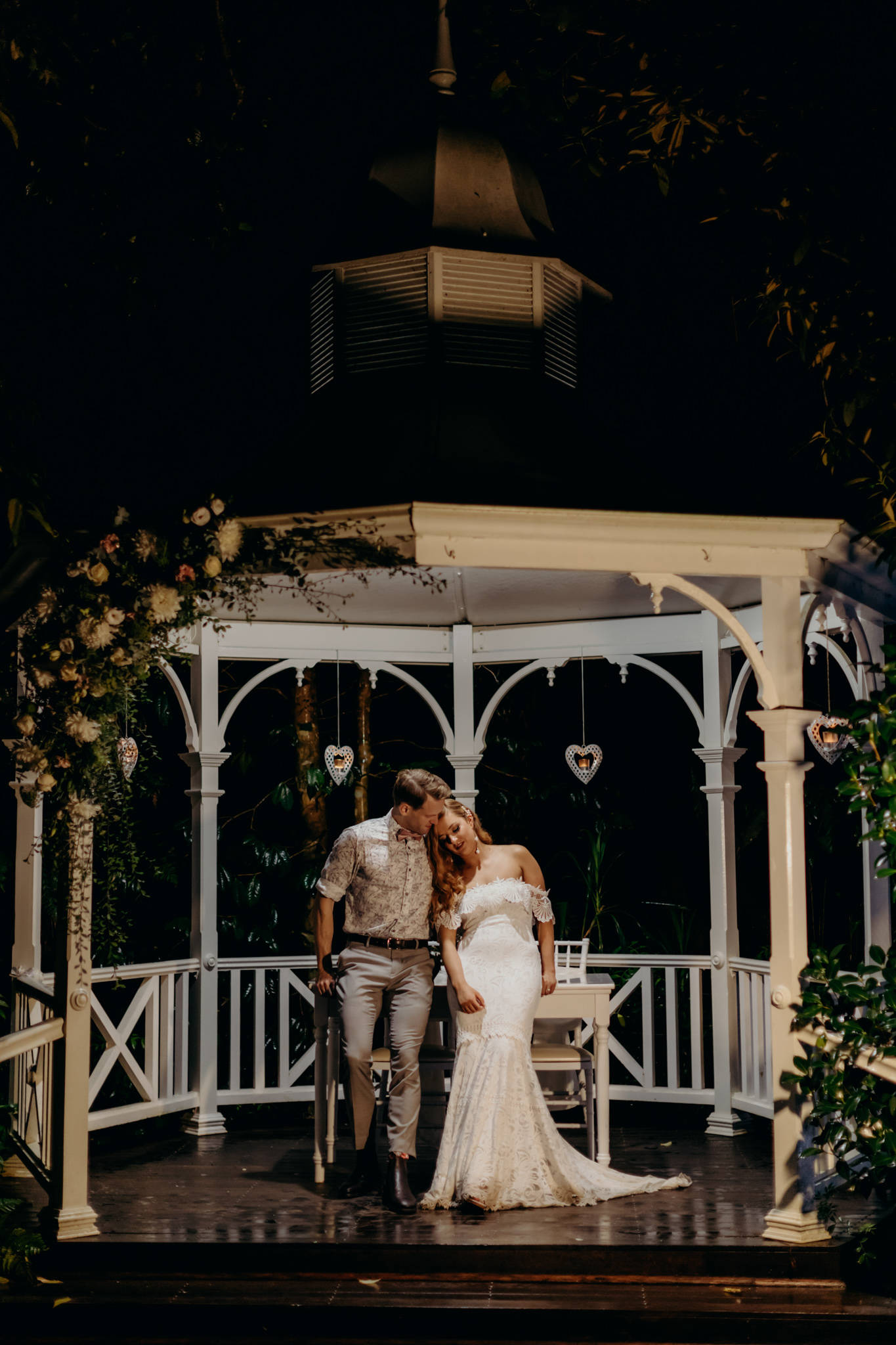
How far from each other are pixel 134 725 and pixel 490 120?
574 centimetres

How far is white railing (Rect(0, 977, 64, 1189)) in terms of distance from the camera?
5809 millimetres

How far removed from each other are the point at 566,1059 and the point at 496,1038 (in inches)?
26.7

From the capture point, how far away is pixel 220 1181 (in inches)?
273

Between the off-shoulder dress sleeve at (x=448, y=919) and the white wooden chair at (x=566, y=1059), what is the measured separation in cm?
71

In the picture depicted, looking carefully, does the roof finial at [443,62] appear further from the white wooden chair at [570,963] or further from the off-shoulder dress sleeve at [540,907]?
the white wooden chair at [570,963]

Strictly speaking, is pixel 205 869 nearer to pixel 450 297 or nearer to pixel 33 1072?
pixel 33 1072

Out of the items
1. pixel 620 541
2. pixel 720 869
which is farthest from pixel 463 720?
pixel 620 541

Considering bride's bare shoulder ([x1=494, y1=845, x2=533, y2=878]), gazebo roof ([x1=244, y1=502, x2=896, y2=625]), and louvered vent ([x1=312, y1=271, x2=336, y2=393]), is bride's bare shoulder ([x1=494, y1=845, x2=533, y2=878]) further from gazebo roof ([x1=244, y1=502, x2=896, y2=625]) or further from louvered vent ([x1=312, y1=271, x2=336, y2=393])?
louvered vent ([x1=312, y1=271, x2=336, y2=393])

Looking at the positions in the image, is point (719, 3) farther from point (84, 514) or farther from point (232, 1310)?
point (232, 1310)

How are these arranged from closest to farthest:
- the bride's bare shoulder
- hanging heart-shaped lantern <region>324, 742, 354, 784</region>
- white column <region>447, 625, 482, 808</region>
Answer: the bride's bare shoulder, hanging heart-shaped lantern <region>324, 742, 354, 784</region>, white column <region>447, 625, 482, 808</region>

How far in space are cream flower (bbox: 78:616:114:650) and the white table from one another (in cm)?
216

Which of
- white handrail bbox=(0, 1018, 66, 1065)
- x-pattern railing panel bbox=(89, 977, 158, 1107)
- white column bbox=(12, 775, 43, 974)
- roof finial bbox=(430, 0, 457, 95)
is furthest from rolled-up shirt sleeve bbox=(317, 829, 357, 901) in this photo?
roof finial bbox=(430, 0, 457, 95)

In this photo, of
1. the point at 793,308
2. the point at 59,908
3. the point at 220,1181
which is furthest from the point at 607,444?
the point at 220,1181

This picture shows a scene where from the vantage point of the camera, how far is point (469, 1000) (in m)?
6.41
